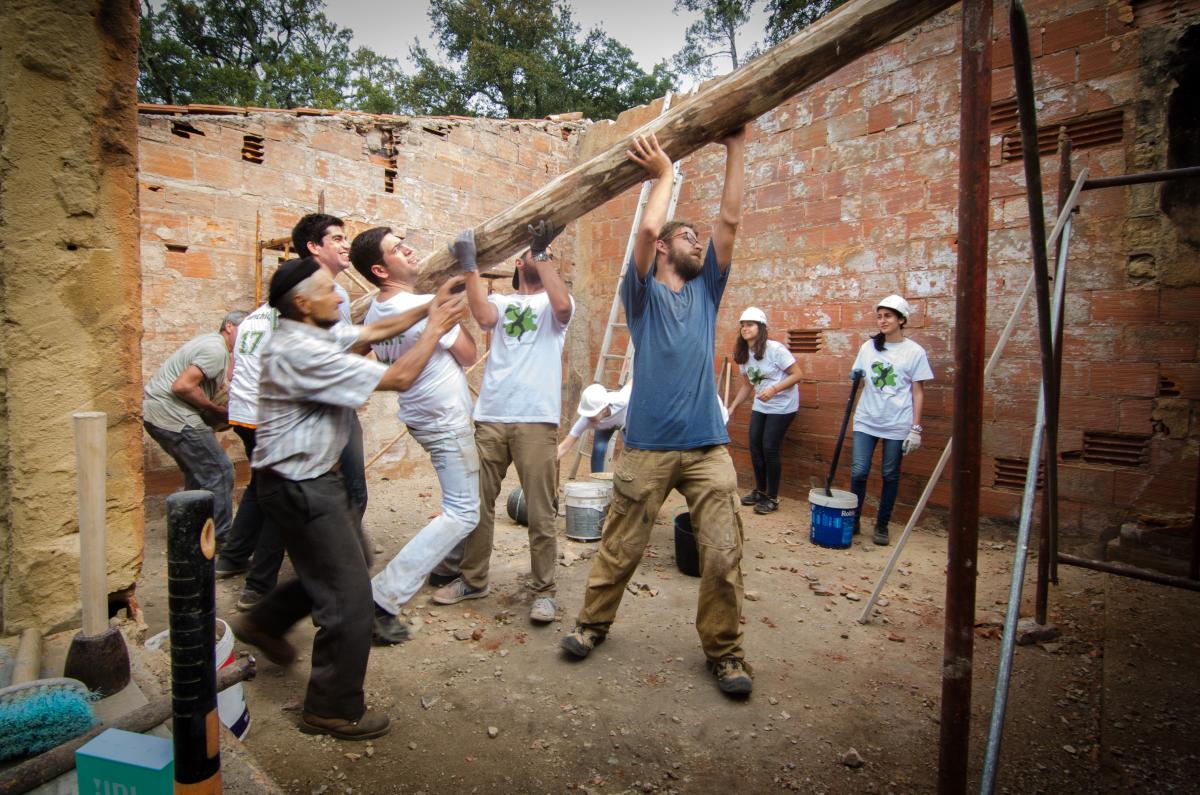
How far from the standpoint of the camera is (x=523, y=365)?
353 cm

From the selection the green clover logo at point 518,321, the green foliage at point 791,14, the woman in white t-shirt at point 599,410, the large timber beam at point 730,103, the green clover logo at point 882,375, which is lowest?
the woman in white t-shirt at point 599,410

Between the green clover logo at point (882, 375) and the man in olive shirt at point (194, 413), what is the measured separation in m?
4.52

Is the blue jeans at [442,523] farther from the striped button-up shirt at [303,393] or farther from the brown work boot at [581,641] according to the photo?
the striped button-up shirt at [303,393]

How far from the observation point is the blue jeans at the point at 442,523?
9.73ft

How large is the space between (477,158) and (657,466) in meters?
5.74

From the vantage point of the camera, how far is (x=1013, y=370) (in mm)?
4715

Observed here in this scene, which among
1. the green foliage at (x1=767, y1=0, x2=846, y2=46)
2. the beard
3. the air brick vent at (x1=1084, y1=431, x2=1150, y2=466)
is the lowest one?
the air brick vent at (x1=1084, y1=431, x2=1150, y2=466)

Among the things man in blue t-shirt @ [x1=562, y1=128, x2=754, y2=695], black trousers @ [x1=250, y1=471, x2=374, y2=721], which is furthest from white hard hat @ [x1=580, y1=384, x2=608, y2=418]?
black trousers @ [x1=250, y1=471, x2=374, y2=721]

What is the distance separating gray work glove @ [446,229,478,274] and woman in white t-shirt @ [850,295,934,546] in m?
3.37

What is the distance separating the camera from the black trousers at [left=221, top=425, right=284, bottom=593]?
11.3 feet

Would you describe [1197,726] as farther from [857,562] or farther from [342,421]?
[342,421]

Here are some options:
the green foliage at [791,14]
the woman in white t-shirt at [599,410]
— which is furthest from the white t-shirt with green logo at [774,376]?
the green foliage at [791,14]

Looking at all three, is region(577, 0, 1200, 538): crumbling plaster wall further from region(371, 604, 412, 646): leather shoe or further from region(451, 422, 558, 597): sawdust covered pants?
region(371, 604, 412, 646): leather shoe

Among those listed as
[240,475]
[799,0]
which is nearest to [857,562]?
[240,475]
